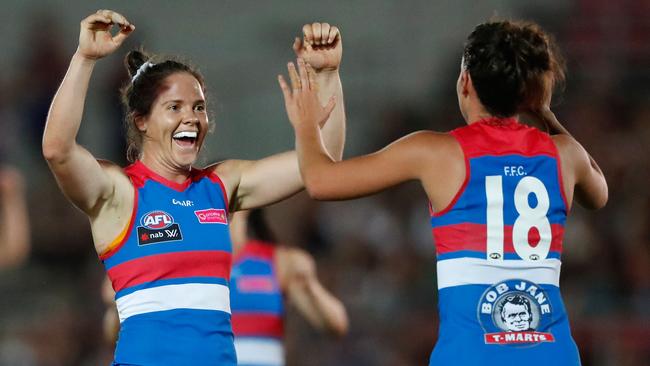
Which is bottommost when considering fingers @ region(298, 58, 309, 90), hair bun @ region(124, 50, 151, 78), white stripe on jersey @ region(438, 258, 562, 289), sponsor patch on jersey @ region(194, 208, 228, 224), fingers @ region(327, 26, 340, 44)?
white stripe on jersey @ region(438, 258, 562, 289)

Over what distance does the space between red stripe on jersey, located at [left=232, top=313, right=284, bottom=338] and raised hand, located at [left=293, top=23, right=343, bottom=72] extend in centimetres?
258

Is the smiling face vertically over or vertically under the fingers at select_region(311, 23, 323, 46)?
under

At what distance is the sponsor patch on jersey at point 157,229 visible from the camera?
4.16 m

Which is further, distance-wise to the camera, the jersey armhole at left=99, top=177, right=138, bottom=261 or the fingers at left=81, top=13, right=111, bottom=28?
the jersey armhole at left=99, top=177, right=138, bottom=261

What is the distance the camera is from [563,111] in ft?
33.0

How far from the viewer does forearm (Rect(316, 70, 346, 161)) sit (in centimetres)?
446

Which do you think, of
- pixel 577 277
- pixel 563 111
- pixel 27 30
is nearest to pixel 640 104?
pixel 563 111

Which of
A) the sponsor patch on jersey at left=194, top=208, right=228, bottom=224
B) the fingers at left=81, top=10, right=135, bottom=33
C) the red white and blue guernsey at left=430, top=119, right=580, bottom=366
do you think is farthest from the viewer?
the sponsor patch on jersey at left=194, top=208, right=228, bottom=224

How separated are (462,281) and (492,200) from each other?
0.90 feet

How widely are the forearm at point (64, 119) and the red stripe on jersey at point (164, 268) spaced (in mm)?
476

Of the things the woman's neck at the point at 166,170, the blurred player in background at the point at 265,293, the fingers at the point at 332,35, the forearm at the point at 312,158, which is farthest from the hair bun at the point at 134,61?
the blurred player in background at the point at 265,293

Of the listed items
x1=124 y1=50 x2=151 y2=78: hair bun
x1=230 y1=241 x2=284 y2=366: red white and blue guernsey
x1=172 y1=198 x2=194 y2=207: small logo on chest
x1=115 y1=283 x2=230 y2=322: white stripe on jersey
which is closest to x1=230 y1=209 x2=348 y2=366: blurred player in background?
x1=230 y1=241 x2=284 y2=366: red white and blue guernsey

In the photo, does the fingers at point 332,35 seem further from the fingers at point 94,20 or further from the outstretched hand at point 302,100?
the fingers at point 94,20

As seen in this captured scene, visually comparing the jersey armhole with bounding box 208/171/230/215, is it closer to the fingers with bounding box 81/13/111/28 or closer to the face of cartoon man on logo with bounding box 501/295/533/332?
the fingers with bounding box 81/13/111/28
